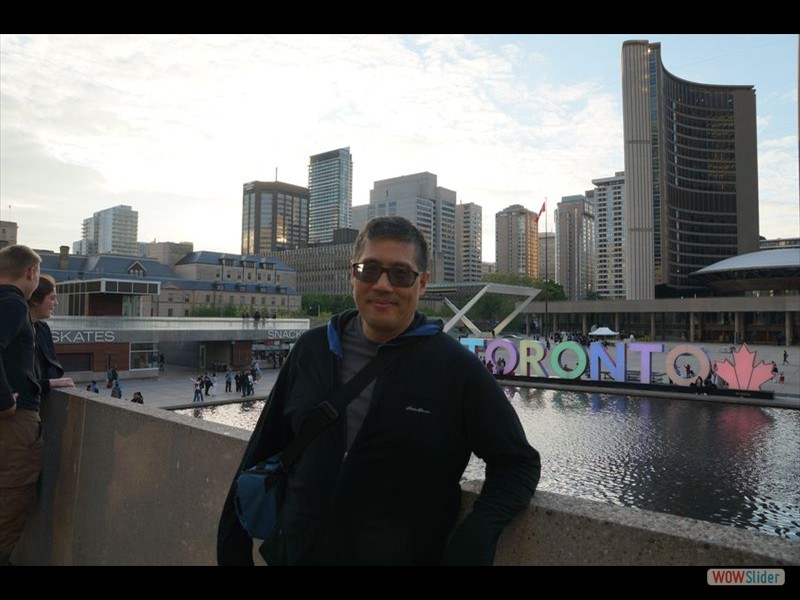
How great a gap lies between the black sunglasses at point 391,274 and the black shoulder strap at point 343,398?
279mm

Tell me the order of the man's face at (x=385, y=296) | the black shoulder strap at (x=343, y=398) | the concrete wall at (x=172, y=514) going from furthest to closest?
the man's face at (x=385, y=296) → the black shoulder strap at (x=343, y=398) → the concrete wall at (x=172, y=514)

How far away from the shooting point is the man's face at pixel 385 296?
2086 millimetres

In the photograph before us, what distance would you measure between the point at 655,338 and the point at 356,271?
8579 cm

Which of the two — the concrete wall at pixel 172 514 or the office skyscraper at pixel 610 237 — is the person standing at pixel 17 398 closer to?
the concrete wall at pixel 172 514

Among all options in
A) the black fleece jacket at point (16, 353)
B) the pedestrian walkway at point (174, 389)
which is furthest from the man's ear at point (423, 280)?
the pedestrian walkway at point (174, 389)

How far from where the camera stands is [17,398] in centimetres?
359

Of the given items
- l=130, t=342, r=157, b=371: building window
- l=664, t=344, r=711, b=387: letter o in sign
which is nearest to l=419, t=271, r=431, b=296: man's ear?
l=664, t=344, r=711, b=387: letter o in sign

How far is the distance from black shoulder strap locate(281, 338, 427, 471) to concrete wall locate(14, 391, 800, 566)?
62 centimetres

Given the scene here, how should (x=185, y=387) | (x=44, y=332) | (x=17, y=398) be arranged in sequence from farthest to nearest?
(x=185, y=387)
(x=44, y=332)
(x=17, y=398)

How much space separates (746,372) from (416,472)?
1103 inches

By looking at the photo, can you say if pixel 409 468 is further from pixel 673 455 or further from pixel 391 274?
pixel 673 455

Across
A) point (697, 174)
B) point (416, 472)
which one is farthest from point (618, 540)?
point (697, 174)

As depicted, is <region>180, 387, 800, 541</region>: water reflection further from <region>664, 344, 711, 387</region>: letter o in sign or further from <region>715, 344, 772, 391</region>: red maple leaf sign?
<region>715, 344, 772, 391</region>: red maple leaf sign

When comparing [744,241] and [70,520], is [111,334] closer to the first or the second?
[70,520]
